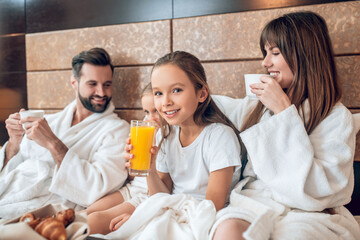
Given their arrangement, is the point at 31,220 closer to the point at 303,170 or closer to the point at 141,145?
the point at 141,145

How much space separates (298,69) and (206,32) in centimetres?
76

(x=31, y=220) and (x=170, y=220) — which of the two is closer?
(x=31, y=220)

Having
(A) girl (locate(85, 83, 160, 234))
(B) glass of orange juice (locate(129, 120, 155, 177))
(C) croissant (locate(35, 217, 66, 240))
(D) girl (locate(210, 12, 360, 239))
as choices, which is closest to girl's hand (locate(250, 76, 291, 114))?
(D) girl (locate(210, 12, 360, 239))

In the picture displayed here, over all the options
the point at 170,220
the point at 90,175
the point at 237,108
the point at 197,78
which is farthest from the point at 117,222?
the point at 237,108

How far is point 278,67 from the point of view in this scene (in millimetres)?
1429

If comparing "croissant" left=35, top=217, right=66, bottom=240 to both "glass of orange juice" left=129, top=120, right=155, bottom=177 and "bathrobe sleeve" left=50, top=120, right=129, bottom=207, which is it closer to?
"glass of orange juice" left=129, top=120, right=155, bottom=177

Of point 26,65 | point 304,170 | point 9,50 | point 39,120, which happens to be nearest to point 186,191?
point 304,170

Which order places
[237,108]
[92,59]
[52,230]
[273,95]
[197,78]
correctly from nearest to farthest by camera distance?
[52,230], [273,95], [197,78], [237,108], [92,59]

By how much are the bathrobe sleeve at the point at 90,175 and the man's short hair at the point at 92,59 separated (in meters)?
0.56

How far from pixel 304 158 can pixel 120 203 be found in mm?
1062

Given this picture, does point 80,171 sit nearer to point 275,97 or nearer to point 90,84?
point 90,84

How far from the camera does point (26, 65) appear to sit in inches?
99.6

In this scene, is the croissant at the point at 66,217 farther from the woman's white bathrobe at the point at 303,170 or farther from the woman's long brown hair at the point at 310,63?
the woman's long brown hair at the point at 310,63

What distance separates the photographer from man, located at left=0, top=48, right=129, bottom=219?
1723 millimetres
